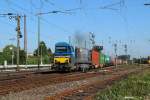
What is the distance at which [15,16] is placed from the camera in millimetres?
70625

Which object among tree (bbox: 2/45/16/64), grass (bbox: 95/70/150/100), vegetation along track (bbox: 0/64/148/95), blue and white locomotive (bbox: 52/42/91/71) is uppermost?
tree (bbox: 2/45/16/64)

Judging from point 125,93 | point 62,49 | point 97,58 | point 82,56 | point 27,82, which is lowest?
point 125,93

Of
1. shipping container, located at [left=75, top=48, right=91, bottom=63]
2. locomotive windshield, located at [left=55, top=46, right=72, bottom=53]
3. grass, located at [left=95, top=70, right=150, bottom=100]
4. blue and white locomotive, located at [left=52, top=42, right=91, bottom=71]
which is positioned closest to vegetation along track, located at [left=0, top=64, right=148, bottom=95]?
grass, located at [left=95, top=70, right=150, bottom=100]

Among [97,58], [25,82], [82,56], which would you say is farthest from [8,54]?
[25,82]

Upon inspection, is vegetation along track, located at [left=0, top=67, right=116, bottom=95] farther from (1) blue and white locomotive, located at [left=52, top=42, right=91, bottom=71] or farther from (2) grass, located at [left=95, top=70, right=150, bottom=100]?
(1) blue and white locomotive, located at [left=52, top=42, right=91, bottom=71]

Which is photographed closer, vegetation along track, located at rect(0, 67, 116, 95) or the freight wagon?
vegetation along track, located at rect(0, 67, 116, 95)

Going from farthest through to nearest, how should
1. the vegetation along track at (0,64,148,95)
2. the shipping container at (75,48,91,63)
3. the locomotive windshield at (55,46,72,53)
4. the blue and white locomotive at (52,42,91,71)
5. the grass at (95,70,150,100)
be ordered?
1. the shipping container at (75,48,91,63)
2. the locomotive windshield at (55,46,72,53)
3. the blue and white locomotive at (52,42,91,71)
4. the vegetation along track at (0,64,148,95)
5. the grass at (95,70,150,100)

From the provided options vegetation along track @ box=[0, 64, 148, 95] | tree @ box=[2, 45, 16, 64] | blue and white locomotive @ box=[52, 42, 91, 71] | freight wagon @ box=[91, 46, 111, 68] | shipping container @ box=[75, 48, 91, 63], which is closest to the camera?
vegetation along track @ box=[0, 64, 148, 95]

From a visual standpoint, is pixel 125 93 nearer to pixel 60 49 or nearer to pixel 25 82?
pixel 25 82

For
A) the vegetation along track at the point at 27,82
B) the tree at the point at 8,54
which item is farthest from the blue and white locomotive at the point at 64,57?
the tree at the point at 8,54

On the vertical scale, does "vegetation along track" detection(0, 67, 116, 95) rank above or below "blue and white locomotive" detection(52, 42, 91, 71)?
below

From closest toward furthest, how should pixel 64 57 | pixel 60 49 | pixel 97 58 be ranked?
1. pixel 64 57
2. pixel 60 49
3. pixel 97 58

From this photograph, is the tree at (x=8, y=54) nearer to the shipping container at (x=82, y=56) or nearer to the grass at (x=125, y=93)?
the shipping container at (x=82, y=56)

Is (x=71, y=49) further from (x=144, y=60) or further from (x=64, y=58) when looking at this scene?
(x=144, y=60)
